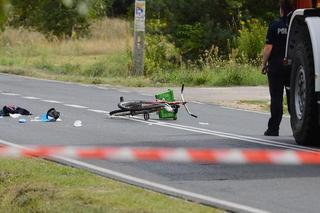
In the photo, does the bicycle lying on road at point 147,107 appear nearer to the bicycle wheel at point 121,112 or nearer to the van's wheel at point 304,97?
the bicycle wheel at point 121,112

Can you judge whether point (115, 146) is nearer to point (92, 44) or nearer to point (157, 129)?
point (157, 129)

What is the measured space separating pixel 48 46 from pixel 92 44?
187 cm

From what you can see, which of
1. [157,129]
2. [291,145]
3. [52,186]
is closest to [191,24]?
[157,129]

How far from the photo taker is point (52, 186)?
8359 mm

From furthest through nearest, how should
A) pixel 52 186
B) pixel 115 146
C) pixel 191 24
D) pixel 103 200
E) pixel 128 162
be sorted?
pixel 191 24 → pixel 115 146 → pixel 128 162 → pixel 52 186 → pixel 103 200

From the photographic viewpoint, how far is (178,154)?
36.5 ft

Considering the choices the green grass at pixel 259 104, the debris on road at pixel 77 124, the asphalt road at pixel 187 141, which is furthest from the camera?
the green grass at pixel 259 104

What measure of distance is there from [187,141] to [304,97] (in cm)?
178

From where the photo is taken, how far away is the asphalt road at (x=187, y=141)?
814 cm

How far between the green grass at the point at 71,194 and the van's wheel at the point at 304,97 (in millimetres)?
2977

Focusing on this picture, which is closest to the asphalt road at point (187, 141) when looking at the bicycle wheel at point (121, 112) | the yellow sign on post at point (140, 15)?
the bicycle wheel at point (121, 112)

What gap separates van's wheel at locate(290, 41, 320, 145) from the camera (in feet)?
35.5

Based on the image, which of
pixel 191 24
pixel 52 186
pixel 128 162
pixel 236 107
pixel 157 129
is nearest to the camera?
pixel 52 186

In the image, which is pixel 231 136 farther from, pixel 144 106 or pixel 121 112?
pixel 121 112
